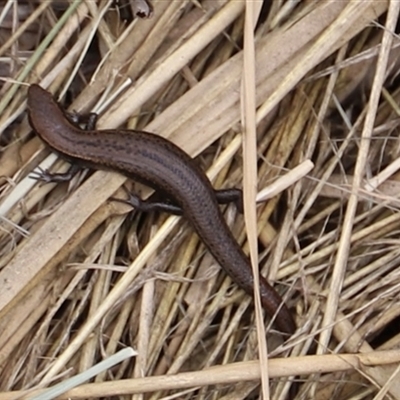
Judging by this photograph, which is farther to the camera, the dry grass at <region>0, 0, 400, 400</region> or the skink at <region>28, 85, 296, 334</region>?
the skink at <region>28, 85, 296, 334</region>

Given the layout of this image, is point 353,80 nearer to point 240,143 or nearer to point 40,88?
point 240,143

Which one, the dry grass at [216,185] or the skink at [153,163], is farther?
the skink at [153,163]

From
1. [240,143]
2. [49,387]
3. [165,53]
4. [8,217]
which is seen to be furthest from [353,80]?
[49,387]
